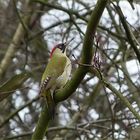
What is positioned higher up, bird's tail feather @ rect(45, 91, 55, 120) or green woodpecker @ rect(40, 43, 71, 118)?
green woodpecker @ rect(40, 43, 71, 118)

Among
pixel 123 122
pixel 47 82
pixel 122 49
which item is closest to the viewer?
pixel 47 82

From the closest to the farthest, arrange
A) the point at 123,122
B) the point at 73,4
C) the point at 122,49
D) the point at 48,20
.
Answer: the point at 123,122, the point at 122,49, the point at 73,4, the point at 48,20

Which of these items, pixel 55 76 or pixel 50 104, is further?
pixel 55 76

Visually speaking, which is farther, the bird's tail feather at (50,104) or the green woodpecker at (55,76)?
the green woodpecker at (55,76)

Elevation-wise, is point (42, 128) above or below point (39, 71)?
below

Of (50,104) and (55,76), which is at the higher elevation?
(55,76)

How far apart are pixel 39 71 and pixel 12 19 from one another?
1.28 m

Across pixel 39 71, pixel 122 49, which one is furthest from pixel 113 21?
pixel 39 71

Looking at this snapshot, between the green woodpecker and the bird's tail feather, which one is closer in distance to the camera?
the bird's tail feather

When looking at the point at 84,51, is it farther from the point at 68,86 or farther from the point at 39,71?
the point at 39,71

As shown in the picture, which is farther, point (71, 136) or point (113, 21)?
point (71, 136)

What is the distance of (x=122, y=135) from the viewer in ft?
14.2

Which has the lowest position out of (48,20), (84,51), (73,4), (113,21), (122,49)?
(84,51)

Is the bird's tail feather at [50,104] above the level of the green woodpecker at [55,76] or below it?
below
